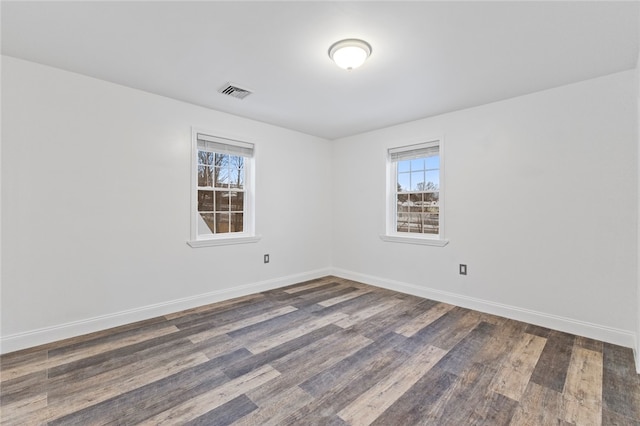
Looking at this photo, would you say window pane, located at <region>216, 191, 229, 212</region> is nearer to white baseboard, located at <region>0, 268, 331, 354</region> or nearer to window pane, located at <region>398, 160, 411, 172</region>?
white baseboard, located at <region>0, 268, 331, 354</region>

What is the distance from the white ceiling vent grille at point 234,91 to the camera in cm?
297

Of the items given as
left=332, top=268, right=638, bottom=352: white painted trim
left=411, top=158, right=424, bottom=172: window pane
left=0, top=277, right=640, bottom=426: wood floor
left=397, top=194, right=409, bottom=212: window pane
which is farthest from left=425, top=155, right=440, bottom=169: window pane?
left=0, top=277, right=640, bottom=426: wood floor

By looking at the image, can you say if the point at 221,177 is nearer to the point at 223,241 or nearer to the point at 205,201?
the point at 205,201

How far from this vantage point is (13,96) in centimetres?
247

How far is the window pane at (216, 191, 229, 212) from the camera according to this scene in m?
3.89

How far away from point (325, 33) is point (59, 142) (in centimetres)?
258

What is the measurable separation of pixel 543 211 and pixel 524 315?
1130 mm

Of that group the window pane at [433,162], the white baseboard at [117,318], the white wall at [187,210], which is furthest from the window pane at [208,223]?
the window pane at [433,162]

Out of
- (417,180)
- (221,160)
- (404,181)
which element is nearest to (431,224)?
(417,180)

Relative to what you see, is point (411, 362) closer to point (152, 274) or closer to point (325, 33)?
point (325, 33)

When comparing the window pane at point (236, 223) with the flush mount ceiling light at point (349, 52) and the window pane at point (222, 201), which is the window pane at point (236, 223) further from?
the flush mount ceiling light at point (349, 52)

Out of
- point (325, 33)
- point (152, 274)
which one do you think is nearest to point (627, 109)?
point (325, 33)

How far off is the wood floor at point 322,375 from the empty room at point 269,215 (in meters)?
0.02

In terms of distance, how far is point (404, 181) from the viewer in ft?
14.4
